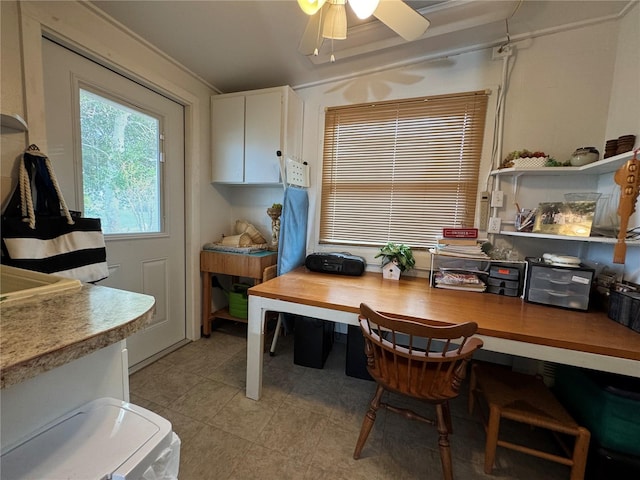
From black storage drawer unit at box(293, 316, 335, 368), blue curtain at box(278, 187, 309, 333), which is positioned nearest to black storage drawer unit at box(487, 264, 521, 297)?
black storage drawer unit at box(293, 316, 335, 368)

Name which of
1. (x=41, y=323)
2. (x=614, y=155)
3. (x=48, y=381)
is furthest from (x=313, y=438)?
(x=614, y=155)

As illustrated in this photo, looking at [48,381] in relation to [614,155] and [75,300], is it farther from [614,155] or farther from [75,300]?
[614,155]

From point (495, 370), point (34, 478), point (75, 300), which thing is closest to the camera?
point (34, 478)

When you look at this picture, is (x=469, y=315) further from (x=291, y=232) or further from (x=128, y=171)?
→ (x=128, y=171)

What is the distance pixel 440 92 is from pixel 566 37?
747 mm

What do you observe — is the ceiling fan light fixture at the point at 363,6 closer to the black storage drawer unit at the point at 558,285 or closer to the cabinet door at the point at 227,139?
the cabinet door at the point at 227,139

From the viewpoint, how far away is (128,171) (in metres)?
1.77

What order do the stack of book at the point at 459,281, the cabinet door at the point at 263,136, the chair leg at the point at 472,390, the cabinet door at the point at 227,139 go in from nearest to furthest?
1. the chair leg at the point at 472,390
2. the stack of book at the point at 459,281
3. the cabinet door at the point at 263,136
4. the cabinet door at the point at 227,139

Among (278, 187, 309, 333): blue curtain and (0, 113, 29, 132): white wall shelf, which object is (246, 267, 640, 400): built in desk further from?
(0, 113, 29, 132): white wall shelf

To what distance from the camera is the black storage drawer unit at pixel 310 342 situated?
1966 mm

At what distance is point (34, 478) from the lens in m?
0.49

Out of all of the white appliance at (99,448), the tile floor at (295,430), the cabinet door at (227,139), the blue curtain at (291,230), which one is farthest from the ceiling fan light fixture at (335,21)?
the tile floor at (295,430)

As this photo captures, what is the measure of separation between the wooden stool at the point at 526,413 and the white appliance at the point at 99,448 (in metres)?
1.35

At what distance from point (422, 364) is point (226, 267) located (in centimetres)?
173
